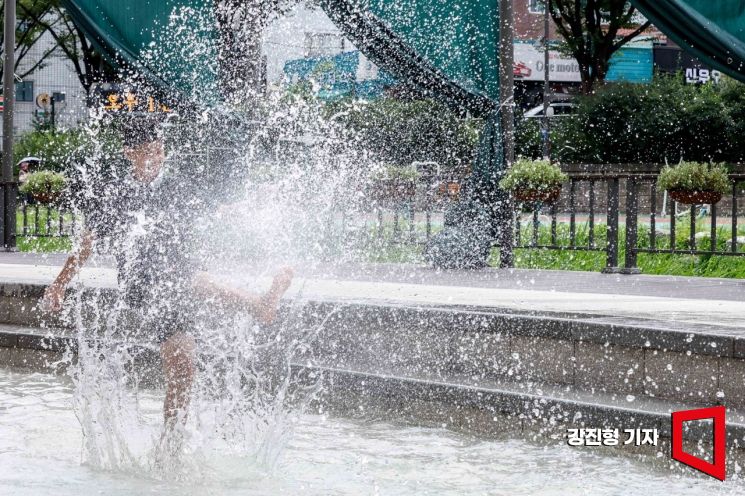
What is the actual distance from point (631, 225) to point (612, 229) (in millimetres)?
184

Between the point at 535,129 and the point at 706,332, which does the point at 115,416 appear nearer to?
the point at 706,332

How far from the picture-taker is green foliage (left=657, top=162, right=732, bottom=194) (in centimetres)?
1219

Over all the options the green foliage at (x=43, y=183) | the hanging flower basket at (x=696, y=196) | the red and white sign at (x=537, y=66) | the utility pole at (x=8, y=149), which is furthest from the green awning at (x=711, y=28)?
the red and white sign at (x=537, y=66)

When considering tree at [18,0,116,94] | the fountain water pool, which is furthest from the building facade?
the fountain water pool

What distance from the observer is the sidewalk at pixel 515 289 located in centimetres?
804

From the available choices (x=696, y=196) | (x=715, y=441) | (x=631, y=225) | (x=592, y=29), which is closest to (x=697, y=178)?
(x=696, y=196)

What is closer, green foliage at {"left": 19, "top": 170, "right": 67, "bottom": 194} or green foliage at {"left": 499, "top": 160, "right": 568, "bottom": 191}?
green foliage at {"left": 499, "top": 160, "right": 568, "bottom": 191}

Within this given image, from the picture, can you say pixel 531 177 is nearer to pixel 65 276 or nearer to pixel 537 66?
pixel 65 276

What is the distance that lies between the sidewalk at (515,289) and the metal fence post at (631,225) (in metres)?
0.35

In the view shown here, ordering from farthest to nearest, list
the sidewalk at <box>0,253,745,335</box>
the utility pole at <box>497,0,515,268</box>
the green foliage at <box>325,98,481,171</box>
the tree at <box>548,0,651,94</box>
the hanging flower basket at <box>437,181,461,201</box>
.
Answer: the tree at <box>548,0,651,94</box> < the green foliage at <box>325,98,481,171</box> < the hanging flower basket at <box>437,181,461,201</box> < the utility pole at <box>497,0,515,268</box> < the sidewalk at <box>0,253,745,335</box>

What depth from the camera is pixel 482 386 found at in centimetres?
689

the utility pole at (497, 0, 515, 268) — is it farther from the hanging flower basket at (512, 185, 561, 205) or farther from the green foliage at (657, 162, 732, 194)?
the green foliage at (657, 162, 732, 194)

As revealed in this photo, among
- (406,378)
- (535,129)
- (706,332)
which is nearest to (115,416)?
(406,378)

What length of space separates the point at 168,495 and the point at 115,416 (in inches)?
50.3
